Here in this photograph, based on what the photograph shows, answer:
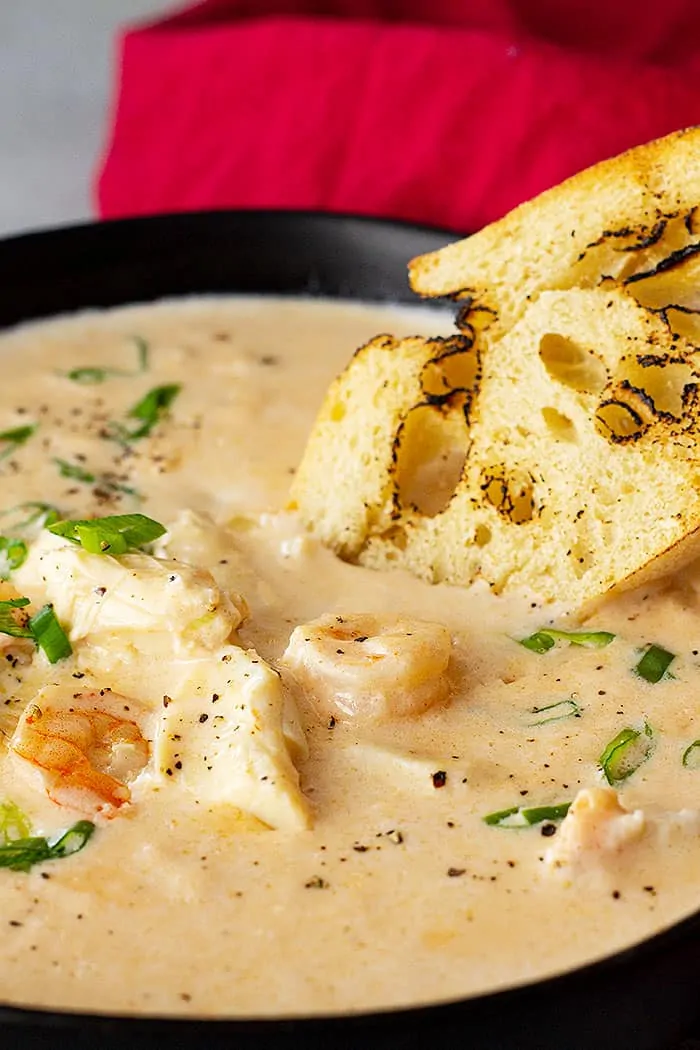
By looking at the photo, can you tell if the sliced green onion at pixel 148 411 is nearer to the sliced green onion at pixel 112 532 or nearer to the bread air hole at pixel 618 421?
the sliced green onion at pixel 112 532

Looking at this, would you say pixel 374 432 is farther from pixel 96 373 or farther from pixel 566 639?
pixel 96 373

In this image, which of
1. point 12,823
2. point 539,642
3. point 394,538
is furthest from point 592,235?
point 12,823

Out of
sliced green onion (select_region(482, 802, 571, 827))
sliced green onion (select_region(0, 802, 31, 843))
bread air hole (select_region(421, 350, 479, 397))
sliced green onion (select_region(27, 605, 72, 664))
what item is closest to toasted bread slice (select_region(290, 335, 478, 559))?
bread air hole (select_region(421, 350, 479, 397))

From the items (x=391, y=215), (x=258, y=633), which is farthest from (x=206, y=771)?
(x=391, y=215)

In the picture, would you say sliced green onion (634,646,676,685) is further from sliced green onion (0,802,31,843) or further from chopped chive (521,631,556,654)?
sliced green onion (0,802,31,843)

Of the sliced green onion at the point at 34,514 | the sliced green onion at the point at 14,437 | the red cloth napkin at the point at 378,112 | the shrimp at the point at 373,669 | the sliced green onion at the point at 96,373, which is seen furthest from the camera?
the red cloth napkin at the point at 378,112

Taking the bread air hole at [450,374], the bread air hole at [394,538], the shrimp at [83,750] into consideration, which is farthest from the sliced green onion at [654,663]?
the shrimp at [83,750]

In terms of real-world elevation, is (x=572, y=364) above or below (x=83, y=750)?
above
